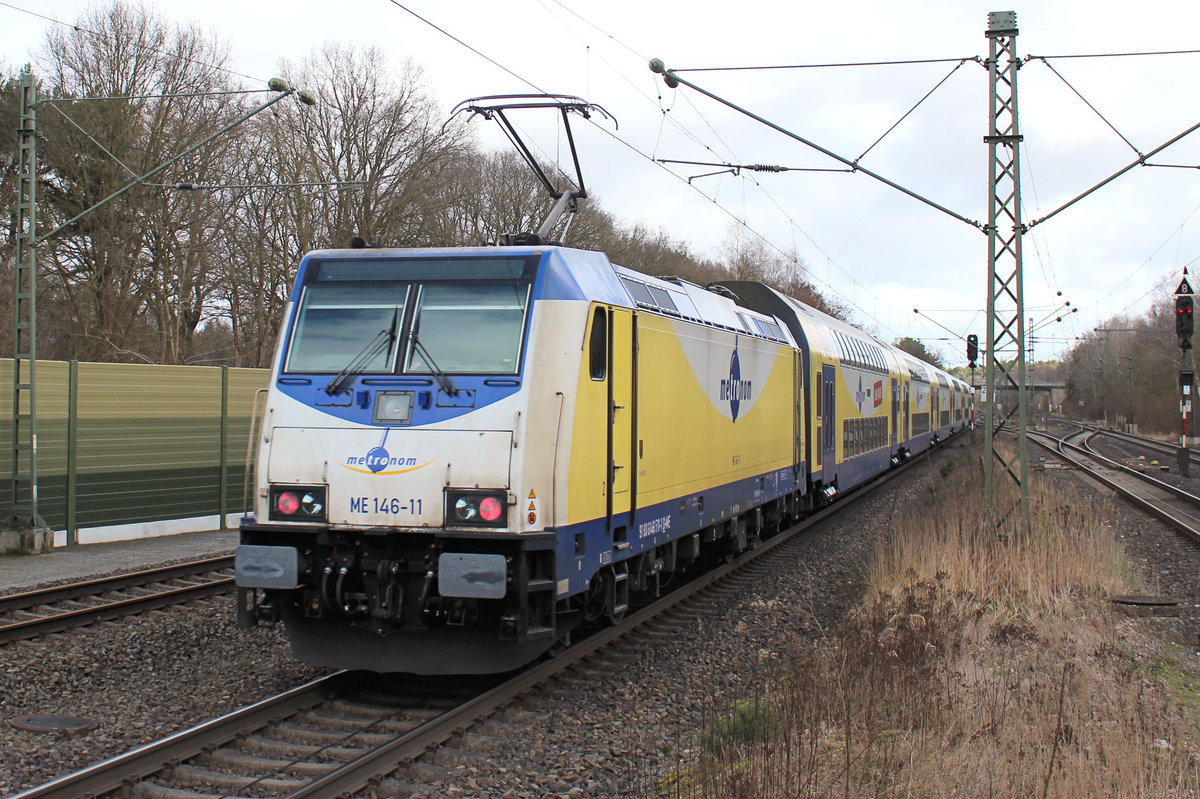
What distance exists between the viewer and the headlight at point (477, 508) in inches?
251

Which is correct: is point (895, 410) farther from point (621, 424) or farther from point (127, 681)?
point (127, 681)

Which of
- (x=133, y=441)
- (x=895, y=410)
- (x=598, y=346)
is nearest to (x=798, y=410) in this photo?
(x=598, y=346)

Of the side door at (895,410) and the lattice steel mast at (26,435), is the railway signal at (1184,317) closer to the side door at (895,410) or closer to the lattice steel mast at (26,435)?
the side door at (895,410)

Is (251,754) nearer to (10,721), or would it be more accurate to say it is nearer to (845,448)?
(10,721)

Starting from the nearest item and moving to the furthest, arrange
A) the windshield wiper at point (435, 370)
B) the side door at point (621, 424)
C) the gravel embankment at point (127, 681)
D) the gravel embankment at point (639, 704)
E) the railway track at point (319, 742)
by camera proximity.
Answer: the railway track at point (319, 742) → the gravel embankment at point (639, 704) → the gravel embankment at point (127, 681) → the windshield wiper at point (435, 370) → the side door at point (621, 424)

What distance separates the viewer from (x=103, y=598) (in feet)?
33.5

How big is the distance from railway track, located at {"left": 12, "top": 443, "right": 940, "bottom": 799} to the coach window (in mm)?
2243

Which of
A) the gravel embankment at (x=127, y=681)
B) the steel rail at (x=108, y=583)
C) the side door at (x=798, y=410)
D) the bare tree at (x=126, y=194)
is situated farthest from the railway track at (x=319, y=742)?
the bare tree at (x=126, y=194)

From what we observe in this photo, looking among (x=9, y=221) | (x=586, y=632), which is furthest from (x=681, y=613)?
(x=9, y=221)

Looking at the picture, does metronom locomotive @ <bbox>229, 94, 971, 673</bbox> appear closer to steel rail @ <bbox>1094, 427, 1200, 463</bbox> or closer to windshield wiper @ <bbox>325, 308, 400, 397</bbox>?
windshield wiper @ <bbox>325, 308, 400, 397</bbox>

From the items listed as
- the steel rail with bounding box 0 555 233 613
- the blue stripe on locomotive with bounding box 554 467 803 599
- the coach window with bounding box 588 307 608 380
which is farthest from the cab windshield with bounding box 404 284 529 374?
the steel rail with bounding box 0 555 233 613

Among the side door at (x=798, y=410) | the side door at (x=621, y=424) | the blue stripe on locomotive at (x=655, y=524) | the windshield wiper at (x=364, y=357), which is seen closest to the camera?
the blue stripe on locomotive at (x=655, y=524)

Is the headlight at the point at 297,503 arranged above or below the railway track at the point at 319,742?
above

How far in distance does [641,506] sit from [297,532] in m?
2.76
